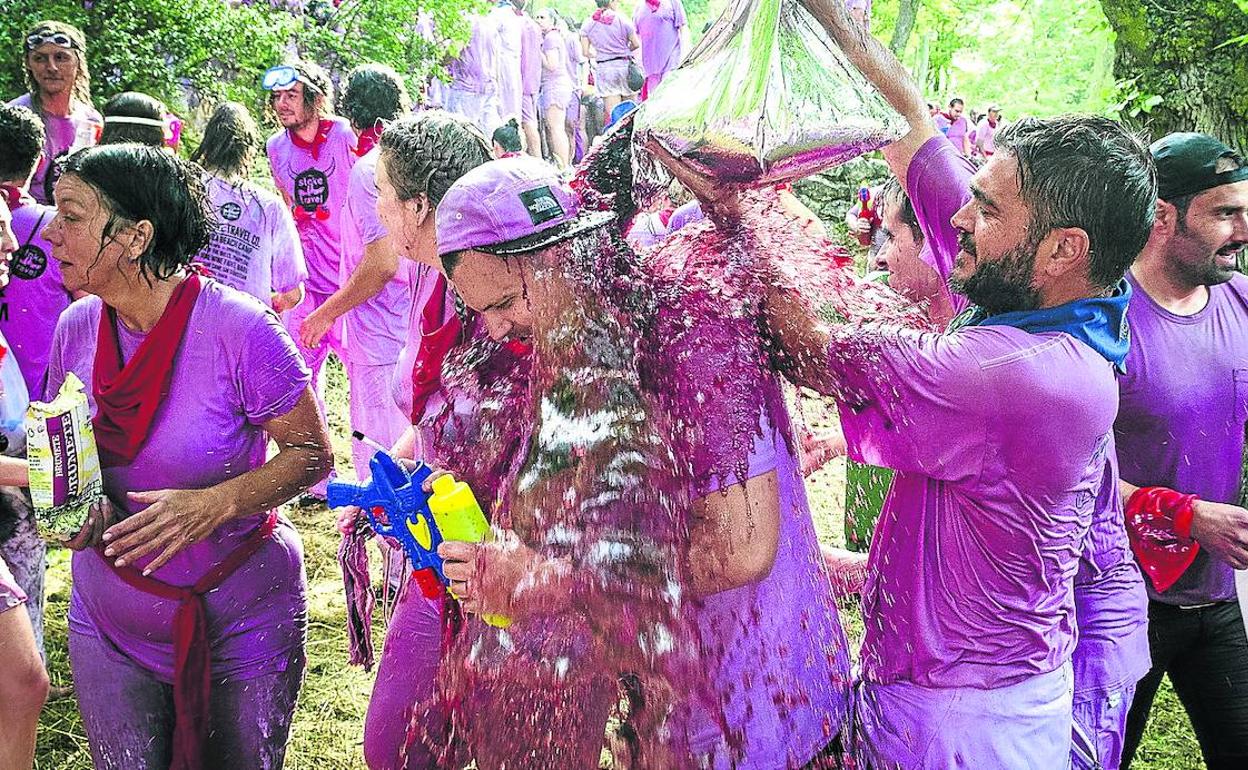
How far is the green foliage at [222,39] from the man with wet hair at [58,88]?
2.72 m

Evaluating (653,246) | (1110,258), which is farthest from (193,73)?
(1110,258)

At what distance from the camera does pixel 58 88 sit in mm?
5332

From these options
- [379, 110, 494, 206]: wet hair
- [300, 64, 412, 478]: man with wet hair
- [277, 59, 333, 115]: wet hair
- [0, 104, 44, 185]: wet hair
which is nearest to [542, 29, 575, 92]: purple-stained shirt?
[277, 59, 333, 115]: wet hair

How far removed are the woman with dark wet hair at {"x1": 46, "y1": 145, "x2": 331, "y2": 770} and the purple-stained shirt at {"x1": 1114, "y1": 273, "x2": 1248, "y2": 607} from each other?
7.15 feet

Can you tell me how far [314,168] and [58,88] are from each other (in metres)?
1.29

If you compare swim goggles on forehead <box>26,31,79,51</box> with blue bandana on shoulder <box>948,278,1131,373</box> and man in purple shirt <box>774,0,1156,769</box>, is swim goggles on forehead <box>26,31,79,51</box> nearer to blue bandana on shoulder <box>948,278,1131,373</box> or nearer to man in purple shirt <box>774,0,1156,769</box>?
man in purple shirt <box>774,0,1156,769</box>

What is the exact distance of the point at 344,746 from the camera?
3896 millimetres

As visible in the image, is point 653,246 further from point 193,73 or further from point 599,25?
point 599,25

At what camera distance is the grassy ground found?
3785 mm

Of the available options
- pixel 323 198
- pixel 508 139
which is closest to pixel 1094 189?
pixel 323 198

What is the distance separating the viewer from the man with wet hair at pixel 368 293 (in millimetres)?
4520

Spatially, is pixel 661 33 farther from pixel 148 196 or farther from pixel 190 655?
pixel 190 655

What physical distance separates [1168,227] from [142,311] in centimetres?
269

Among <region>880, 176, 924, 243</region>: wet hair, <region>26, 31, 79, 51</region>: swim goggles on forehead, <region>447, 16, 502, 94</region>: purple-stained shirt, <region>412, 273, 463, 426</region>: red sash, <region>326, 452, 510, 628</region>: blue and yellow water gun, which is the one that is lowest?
<region>326, 452, 510, 628</region>: blue and yellow water gun
